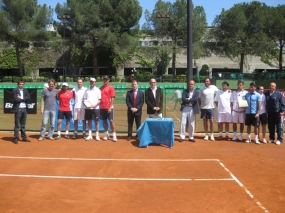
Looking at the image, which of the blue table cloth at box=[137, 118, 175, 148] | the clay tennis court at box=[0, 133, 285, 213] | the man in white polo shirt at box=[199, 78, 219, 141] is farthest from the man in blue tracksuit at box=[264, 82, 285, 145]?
the blue table cloth at box=[137, 118, 175, 148]

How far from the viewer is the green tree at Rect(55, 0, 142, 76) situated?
159 ft

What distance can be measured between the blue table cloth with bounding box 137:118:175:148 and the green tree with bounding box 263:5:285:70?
1874 inches

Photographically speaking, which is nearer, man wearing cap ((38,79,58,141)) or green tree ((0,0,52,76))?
man wearing cap ((38,79,58,141))

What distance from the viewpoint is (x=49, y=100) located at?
1059 cm

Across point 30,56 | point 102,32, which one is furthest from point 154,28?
point 30,56

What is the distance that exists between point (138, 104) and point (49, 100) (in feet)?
8.97

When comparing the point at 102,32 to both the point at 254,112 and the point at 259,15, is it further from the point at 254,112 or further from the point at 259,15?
the point at 254,112

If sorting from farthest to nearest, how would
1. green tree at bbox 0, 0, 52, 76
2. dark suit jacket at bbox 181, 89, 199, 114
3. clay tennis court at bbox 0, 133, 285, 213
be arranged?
green tree at bbox 0, 0, 52, 76
dark suit jacket at bbox 181, 89, 199, 114
clay tennis court at bbox 0, 133, 285, 213

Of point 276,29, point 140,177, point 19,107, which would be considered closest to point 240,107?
point 140,177

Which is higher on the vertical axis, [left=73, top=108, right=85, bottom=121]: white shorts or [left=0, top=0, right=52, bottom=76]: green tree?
[left=0, top=0, right=52, bottom=76]: green tree

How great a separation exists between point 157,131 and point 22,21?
42.6 metres

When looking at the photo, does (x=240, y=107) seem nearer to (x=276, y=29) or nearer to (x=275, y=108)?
(x=275, y=108)

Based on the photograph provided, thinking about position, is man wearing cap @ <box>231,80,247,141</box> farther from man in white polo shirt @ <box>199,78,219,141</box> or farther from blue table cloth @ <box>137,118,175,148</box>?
blue table cloth @ <box>137,118,175,148</box>

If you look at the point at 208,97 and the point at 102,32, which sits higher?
the point at 102,32
